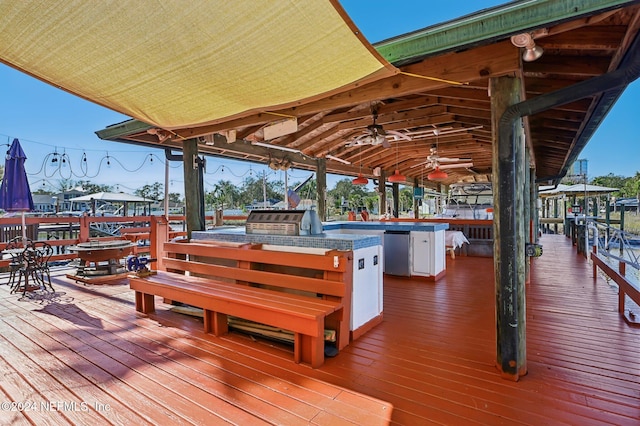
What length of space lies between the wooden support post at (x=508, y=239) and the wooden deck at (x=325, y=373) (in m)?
0.21

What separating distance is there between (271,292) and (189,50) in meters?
2.10

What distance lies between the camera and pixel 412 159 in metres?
9.99

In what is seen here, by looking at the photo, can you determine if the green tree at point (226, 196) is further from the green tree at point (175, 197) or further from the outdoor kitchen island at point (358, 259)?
the outdoor kitchen island at point (358, 259)

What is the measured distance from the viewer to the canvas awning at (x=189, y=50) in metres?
1.65

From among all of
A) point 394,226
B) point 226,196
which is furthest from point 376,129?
point 226,196

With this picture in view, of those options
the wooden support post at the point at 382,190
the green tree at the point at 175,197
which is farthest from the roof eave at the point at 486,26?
the green tree at the point at 175,197

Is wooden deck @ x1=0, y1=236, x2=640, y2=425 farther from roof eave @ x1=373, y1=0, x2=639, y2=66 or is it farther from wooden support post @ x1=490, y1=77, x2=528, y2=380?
roof eave @ x1=373, y1=0, x2=639, y2=66

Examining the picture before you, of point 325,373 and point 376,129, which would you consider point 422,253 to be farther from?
point 325,373

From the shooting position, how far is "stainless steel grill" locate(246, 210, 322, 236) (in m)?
3.41

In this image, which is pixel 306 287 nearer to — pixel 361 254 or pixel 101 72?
pixel 361 254

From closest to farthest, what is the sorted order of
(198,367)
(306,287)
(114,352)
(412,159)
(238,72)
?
(238,72) < (198,367) < (114,352) < (306,287) < (412,159)

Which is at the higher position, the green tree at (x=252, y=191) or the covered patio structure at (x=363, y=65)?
the green tree at (x=252, y=191)

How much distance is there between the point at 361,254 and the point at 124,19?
2.46 metres

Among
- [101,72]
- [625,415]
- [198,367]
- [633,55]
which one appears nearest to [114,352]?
[198,367]
